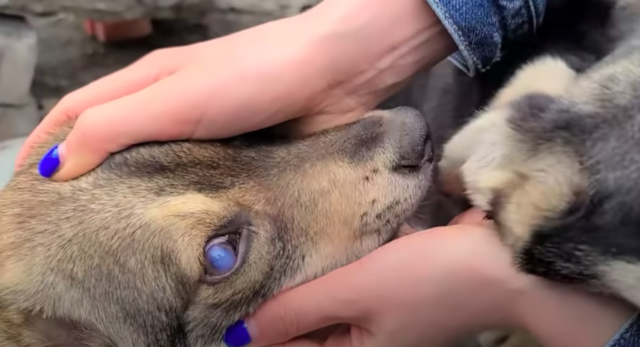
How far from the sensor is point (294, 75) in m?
1.25

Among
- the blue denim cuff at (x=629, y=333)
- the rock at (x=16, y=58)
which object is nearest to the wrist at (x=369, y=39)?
the blue denim cuff at (x=629, y=333)

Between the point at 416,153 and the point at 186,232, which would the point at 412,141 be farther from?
the point at 186,232

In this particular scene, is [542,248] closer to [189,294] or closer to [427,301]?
[427,301]

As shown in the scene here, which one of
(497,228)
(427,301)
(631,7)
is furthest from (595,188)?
(631,7)

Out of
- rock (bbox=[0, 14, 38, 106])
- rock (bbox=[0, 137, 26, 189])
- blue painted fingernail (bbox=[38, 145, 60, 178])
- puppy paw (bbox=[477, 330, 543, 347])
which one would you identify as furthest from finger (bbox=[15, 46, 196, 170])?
rock (bbox=[0, 14, 38, 106])

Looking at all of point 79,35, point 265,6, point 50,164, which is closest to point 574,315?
point 50,164

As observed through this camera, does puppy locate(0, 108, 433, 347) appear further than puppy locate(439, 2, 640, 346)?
Yes

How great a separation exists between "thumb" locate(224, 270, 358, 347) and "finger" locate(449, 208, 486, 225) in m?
0.18

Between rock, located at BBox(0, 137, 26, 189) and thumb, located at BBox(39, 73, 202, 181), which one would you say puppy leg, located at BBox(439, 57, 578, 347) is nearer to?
thumb, located at BBox(39, 73, 202, 181)

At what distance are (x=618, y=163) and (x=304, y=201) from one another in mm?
457

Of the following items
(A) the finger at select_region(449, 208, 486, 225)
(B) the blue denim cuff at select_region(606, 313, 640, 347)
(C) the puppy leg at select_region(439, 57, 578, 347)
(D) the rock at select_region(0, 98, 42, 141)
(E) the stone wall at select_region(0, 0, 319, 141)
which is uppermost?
(C) the puppy leg at select_region(439, 57, 578, 347)

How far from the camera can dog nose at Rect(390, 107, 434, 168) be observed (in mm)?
1188

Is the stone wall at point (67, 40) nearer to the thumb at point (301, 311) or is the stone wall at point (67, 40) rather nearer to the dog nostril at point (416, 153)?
the dog nostril at point (416, 153)

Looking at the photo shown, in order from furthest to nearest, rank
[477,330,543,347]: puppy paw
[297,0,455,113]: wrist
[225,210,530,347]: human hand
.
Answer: [297,0,455,113]: wrist → [477,330,543,347]: puppy paw → [225,210,530,347]: human hand
